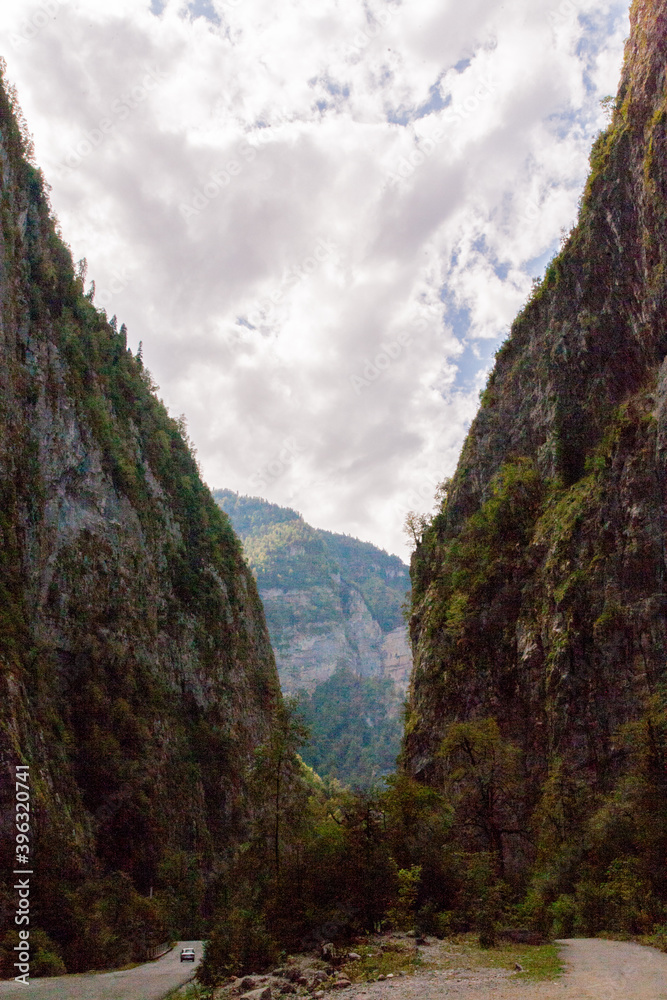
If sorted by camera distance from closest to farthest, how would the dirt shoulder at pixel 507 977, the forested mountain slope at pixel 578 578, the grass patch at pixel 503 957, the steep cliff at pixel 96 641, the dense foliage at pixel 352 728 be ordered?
the dirt shoulder at pixel 507 977 < the grass patch at pixel 503 957 < the forested mountain slope at pixel 578 578 < the steep cliff at pixel 96 641 < the dense foliage at pixel 352 728

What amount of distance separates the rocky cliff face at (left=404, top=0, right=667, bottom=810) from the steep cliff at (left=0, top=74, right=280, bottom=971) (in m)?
14.2

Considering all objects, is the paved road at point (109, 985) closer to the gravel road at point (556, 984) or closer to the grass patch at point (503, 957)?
the grass patch at point (503, 957)

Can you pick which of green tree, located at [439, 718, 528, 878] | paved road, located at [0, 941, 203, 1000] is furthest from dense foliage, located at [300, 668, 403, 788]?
paved road, located at [0, 941, 203, 1000]

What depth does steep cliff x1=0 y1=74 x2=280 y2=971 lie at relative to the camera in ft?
88.2

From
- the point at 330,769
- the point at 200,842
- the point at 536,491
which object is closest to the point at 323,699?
the point at 330,769

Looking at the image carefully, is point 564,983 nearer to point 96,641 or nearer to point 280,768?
point 280,768

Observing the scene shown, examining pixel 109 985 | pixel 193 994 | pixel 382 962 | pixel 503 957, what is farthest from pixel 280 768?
pixel 503 957

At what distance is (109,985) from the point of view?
1814 centimetres

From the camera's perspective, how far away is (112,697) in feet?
124

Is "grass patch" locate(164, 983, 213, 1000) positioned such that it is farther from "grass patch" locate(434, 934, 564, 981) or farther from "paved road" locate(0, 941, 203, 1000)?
"grass patch" locate(434, 934, 564, 981)

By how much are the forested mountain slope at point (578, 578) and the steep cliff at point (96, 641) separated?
12.4 meters

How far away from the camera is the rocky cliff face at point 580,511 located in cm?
2658

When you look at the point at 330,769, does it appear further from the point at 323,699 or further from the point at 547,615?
the point at 547,615

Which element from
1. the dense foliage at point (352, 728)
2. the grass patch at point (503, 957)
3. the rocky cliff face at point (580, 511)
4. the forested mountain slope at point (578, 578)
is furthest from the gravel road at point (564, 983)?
the dense foliage at point (352, 728)
